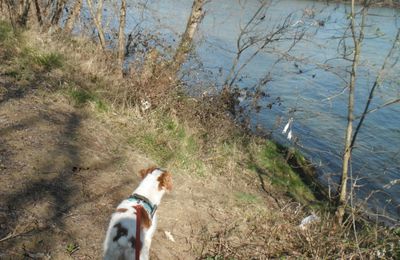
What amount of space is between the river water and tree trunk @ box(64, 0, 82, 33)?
1410 mm

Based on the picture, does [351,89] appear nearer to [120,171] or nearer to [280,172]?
[280,172]

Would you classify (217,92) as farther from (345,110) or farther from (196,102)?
(345,110)

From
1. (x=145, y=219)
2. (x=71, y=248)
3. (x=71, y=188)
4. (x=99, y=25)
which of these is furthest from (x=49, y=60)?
(x=145, y=219)

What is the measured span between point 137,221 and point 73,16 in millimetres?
9390

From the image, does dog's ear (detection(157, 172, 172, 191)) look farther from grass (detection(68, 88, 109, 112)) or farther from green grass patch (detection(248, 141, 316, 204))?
green grass patch (detection(248, 141, 316, 204))

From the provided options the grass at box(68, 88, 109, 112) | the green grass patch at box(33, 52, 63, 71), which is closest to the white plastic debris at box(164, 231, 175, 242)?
the grass at box(68, 88, 109, 112)

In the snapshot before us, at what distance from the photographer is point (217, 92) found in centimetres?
1079

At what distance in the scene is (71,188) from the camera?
539cm

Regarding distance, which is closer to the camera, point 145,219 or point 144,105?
point 145,219

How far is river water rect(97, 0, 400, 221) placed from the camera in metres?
10.8

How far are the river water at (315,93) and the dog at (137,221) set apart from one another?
5.10 m

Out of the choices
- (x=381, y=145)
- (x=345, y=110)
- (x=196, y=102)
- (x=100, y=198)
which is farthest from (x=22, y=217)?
(x=345, y=110)

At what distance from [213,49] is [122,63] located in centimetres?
730

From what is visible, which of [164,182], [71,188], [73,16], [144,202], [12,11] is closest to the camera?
[144,202]
